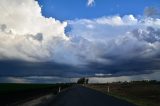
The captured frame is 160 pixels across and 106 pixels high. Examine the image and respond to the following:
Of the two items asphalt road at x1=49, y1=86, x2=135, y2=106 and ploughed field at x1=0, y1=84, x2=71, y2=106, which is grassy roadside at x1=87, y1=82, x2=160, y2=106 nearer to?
asphalt road at x1=49, y1=86, x2=135, y2=106

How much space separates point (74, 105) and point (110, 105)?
3086 millimetres

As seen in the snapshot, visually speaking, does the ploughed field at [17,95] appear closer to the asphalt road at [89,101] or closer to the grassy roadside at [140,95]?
the asphalt road at [89,101]

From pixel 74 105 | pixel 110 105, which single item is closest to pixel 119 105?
pixel 110 105

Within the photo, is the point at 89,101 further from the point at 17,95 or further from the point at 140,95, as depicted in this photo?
the point at 140,95

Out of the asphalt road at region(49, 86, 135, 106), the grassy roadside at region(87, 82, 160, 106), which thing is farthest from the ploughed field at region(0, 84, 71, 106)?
the grassy roadside at region(87, 82, 160, 106)

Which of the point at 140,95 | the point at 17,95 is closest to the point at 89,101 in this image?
the point at 17,95

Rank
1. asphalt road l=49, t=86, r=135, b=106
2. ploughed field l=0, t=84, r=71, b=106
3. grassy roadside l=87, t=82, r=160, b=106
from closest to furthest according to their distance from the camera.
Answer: asphalt road l=49, t=86, r=135, b=106
grassy roadside l=87, t=82, r=160, b=106
ploughed field l=0, t=84, r=71, b=106

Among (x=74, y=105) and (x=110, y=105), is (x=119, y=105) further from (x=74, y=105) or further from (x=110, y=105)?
(x=74, y=105)

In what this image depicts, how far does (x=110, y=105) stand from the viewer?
101 ft

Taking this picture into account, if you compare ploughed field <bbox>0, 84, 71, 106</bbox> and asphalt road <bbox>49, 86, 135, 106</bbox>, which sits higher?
ploughed field <bbox>0, 84, 71, 106</bbox>

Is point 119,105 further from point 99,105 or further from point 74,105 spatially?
point 74,105

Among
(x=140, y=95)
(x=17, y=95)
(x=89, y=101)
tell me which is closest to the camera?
(x=89, y=101)

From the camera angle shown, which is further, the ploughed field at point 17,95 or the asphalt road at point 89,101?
the ploughed field at point 17,95

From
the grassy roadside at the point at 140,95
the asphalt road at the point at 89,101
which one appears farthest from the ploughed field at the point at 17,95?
the grassy roadside at the point at 140,95
